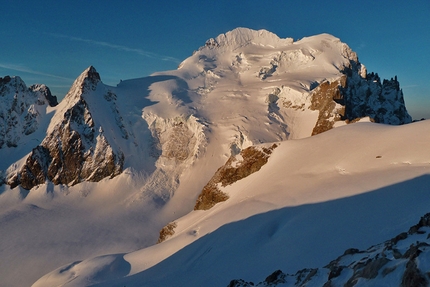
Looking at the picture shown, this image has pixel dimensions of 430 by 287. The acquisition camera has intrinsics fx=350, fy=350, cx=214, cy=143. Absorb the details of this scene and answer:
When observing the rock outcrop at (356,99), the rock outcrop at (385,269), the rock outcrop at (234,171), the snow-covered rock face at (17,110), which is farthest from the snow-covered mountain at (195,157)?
the rock outcrop at (385,269)

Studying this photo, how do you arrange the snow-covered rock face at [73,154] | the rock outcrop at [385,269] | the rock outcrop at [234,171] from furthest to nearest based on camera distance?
the snow-covered rock face at [73,154]
the rock outcrop at [234,171]
the rock outcrop at [385,269]

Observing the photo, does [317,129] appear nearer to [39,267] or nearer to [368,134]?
[368,134]

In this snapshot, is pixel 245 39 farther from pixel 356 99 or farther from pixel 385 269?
pixel 385 269

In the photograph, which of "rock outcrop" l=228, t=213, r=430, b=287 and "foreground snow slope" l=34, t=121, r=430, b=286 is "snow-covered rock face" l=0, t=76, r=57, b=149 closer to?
"foreground snow slope" l=34, t=121, r=430, b=286

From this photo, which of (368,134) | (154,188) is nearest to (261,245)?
(368,134)

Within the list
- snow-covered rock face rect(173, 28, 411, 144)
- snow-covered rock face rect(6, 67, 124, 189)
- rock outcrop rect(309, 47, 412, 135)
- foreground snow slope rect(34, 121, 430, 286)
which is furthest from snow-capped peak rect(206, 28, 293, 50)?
foreground snow slope rect(34, 121, 430, 286)

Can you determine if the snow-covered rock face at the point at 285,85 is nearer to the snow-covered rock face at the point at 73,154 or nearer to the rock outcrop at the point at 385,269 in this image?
the snow-covered rock face at the point at 73,154
